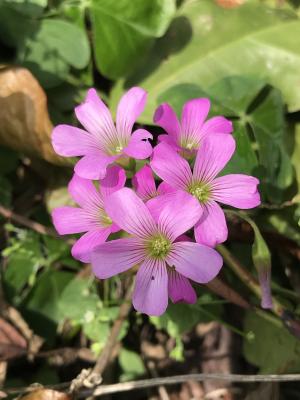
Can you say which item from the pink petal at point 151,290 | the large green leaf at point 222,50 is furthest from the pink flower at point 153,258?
the large green leaf at point 222,50

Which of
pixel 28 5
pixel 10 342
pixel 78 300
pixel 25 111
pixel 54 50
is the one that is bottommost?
pixel 10 342

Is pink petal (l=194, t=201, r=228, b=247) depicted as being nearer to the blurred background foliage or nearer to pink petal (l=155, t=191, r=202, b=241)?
pink petal (l=155, t=191, r=202, b=241)

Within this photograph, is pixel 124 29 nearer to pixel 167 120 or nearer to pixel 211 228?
pixel 167 120

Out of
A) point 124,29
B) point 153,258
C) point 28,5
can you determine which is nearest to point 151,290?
point 153,258

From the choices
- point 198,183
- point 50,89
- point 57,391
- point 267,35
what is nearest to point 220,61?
point 267,35

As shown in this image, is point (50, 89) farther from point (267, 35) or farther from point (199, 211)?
point (199, 211)

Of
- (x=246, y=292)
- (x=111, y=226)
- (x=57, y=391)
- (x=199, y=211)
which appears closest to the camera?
(x=199, y=211)
